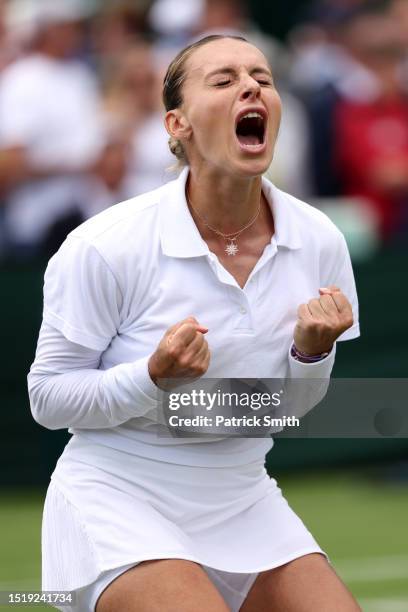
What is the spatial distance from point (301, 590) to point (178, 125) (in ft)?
4.26

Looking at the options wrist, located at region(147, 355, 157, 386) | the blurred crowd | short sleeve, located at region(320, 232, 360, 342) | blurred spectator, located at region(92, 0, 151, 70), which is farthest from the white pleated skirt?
blurred spectator, located at region(92, 0, 151, 70)

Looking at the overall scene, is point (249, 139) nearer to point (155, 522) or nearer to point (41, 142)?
point (155, 522)

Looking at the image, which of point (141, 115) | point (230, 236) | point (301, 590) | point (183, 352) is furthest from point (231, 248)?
point (141, 115)

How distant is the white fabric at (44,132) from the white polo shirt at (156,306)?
162 inches

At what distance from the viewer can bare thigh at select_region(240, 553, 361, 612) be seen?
360 centimetres

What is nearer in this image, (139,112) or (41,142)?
(41,142)

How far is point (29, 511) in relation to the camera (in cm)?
766

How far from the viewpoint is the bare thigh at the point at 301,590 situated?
3.60m

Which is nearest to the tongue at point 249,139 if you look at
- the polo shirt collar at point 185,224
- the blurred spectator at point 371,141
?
the polo shirt collar at point 185,224

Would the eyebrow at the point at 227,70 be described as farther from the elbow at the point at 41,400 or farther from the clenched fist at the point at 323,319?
the elbow at the point at 41,400

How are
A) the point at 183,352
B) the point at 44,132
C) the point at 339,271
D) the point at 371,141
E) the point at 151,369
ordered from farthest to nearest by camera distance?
the point at 371,141 → the point at 44,132 → the point at 339,271 → the point at 151,369 → the point at 183,352

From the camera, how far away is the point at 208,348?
3496 millimetres

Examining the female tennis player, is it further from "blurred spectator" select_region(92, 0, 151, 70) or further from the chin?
"blurred spectator" select_region(92, 0, 151, 70)

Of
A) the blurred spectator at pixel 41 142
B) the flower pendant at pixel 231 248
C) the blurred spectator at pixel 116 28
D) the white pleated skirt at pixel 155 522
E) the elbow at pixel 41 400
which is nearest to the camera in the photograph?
the white pleated skirt at pixel 155 522
